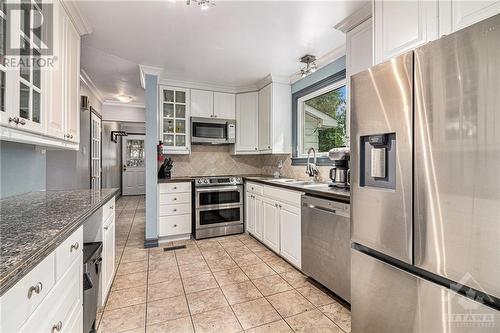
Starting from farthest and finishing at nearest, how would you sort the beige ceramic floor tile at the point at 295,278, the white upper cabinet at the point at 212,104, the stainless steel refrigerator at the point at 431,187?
the white upper cabinet at the point at 212,104
the beige ceramic floor tile at the point at 295,278
the stainless steel refrigerator at the point at 431,187

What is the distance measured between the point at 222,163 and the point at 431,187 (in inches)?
140

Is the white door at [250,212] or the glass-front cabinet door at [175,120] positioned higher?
the glass-front cabinet door at [175,120]

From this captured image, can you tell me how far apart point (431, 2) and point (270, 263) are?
8.63ft

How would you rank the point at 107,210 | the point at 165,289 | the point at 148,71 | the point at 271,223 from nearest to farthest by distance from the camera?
the point at 107,210 < the point at 165,289 < the point at 271,223 < the point at 148,71

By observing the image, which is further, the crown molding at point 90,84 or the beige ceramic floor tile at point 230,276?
the crown molding at point 90,84

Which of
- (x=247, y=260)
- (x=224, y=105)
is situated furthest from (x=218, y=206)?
(x=224, y=105)

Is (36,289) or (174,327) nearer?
(36,289)

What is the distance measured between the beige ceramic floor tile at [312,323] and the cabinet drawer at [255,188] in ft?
5.52

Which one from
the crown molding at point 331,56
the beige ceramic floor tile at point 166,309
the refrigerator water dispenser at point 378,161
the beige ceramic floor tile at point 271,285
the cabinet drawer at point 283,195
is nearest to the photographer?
the refrigerator water dispenser at point 378,161

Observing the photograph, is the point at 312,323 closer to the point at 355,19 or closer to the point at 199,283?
the point at 199,283

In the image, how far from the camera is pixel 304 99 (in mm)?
3643

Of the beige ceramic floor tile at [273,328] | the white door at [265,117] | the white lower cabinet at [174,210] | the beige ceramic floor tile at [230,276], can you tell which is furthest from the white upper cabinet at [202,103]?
the beige ceramic floor tile at [273,328]

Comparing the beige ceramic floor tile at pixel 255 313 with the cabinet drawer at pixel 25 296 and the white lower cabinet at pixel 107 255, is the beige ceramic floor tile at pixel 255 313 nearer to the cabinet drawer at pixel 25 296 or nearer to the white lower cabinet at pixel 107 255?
the white lower cabinet at pixel 107 255

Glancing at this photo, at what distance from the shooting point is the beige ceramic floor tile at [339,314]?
5.61ft
